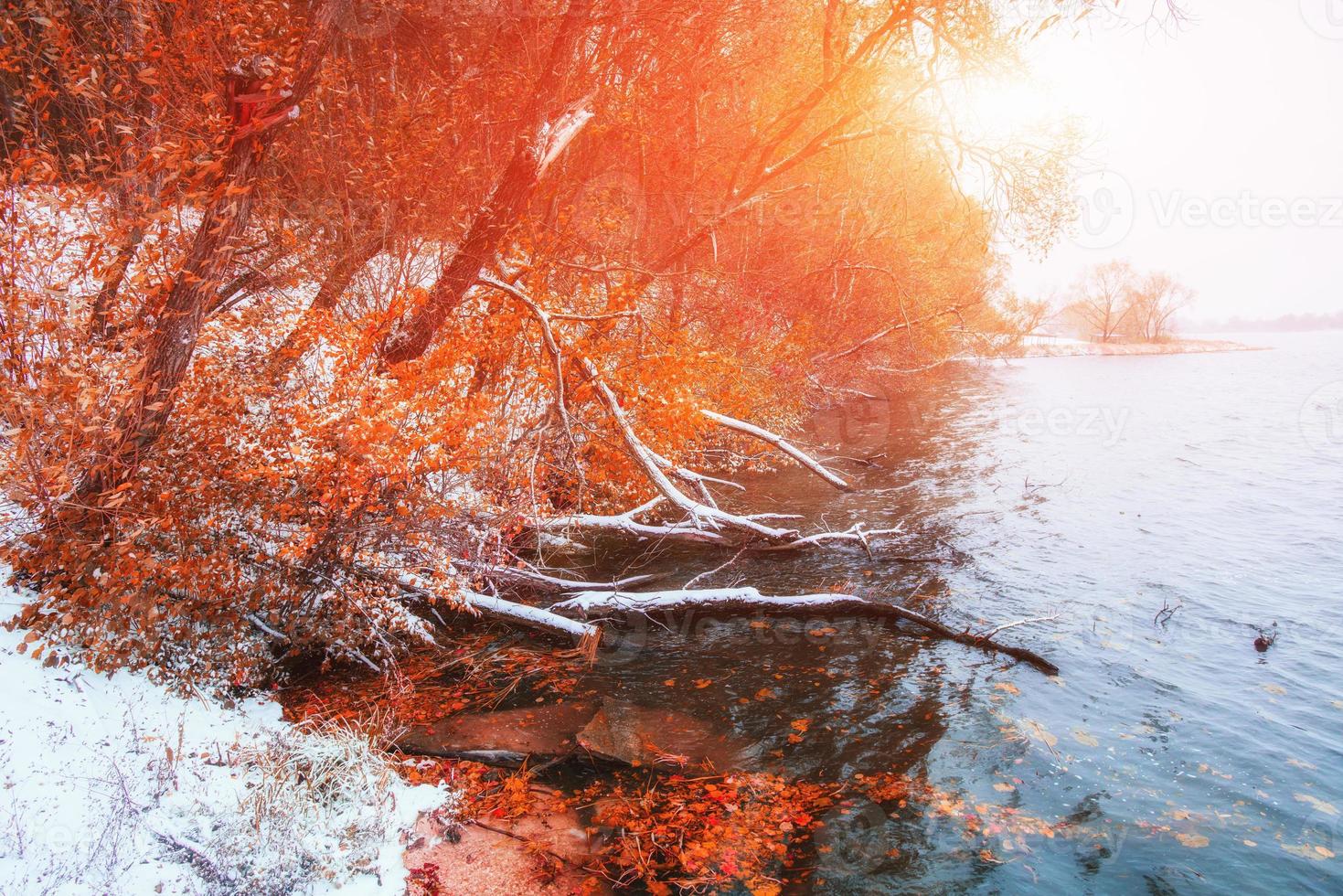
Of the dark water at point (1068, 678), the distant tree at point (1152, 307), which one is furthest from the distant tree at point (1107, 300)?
the dark water at point (1068, 678)

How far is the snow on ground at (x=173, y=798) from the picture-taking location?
443 centimetres

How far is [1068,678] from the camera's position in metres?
8.04

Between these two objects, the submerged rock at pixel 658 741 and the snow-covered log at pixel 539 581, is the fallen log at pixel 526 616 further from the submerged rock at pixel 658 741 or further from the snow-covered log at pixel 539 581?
the submerged rock at pixel 658 741

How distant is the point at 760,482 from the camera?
17250 mm

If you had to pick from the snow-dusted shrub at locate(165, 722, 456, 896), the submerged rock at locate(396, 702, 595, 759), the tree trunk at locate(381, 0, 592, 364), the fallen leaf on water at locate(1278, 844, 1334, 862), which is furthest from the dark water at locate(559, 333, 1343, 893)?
the tree trunk at locate(381, 0, 592, 364)

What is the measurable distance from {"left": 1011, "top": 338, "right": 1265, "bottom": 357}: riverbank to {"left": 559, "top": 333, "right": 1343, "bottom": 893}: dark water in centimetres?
5889

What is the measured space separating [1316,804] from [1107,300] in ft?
273

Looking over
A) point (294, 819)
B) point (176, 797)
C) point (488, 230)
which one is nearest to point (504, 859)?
point (294, 819)

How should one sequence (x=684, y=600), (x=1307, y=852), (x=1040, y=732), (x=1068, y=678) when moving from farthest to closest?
1. (x=684, y=600)
2. (x=1068, y=678)
3. (x=1040, y=732)
4. (x=1307, y=852)

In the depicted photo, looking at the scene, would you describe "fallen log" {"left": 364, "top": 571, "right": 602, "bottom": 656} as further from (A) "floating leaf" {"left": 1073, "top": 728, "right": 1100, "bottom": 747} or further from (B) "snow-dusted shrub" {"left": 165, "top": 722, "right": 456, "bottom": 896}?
(A) "floating leaf" {"left": 1073, "top": 728, "right": 1100, "bottom": 747}

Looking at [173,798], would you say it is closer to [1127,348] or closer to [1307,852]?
[1307,852]

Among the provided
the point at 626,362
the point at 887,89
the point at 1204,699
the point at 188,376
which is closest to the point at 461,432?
the point at 188,376

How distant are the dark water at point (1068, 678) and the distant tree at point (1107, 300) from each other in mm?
66822

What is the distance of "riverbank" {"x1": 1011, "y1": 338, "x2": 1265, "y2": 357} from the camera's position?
70625 millimetres
